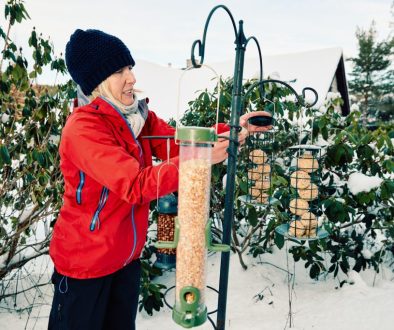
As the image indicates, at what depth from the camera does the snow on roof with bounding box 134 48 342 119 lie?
1322 centimetres

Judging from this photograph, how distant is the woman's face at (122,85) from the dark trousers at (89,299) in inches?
33.4

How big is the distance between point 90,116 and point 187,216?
23.3 inches

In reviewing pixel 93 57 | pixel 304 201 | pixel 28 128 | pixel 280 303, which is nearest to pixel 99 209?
pixel 93 57

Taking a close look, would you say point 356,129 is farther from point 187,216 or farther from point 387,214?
A: point 187,216

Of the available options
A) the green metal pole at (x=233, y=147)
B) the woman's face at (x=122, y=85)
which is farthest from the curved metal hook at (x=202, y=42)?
the woman's face at (x=122, y=85)

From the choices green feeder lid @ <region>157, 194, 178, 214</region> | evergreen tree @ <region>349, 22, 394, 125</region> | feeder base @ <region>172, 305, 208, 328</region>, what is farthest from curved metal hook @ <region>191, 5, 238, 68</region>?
evergreen tree @ <region>349, 22, 394, 125</region>

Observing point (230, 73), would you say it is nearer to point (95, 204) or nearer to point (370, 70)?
point (95, 204)

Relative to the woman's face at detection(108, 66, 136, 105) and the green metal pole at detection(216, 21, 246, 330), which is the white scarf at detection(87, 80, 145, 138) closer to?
the woman's face at detection(108, 66, 136, 105)

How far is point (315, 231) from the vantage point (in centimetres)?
199

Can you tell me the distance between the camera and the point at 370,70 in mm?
29047

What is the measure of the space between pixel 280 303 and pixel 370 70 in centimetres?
3017

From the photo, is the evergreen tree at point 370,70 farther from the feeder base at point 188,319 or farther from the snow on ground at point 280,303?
the feeder base at point 188,319

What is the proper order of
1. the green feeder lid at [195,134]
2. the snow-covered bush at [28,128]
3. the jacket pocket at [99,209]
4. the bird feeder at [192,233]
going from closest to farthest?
the green feeder lid at [195,134]
the bird feeder at [192,233]
the jacket pocket at [99,209]
the snow-covered bush at [28,128]

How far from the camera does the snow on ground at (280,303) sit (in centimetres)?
308
